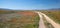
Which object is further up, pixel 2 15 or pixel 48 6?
pixel 48 6

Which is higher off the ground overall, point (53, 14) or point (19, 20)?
point (53, 14)

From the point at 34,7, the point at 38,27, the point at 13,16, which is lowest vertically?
the point at 38,27

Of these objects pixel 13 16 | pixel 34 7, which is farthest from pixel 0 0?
pixel 34 7

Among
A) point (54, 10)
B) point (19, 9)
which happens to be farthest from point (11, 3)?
point (54, 10)

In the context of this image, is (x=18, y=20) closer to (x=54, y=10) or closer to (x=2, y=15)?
(x=2, y=15)

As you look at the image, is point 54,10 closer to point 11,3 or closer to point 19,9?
point 19,9

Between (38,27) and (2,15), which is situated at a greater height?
(2,15)
